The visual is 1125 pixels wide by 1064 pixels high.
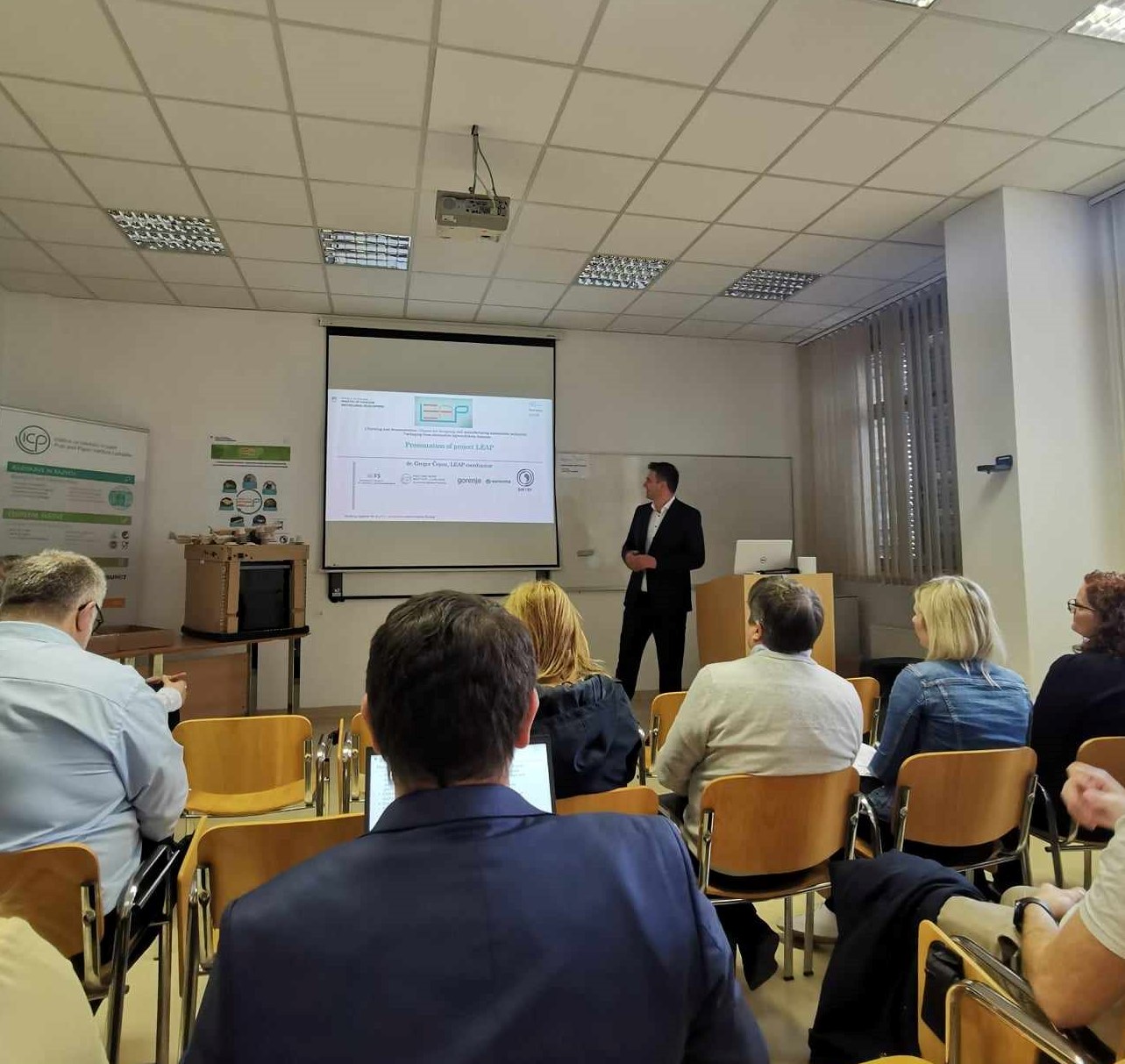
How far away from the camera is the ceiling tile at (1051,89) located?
269 cm

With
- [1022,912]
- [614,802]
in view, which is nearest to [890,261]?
[614,802]

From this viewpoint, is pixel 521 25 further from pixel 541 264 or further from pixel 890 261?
pixel 890 261

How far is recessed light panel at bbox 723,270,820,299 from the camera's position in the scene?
4.89 m

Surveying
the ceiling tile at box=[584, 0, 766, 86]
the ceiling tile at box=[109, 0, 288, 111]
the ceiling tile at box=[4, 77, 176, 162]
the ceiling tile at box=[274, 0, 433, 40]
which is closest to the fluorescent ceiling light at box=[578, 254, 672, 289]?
the ceiling tile at box=[584, 0, 766, 86]

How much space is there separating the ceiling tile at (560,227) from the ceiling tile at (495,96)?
695mm

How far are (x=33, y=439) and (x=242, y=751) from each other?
342cm

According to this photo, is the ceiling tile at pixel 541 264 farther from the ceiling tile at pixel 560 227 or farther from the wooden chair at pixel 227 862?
the wooden chair at pixel 227 862

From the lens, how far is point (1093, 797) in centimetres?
120

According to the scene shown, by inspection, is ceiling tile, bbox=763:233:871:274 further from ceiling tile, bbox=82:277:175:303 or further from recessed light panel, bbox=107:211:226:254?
ceiling tile, bbox=82:277:175:303

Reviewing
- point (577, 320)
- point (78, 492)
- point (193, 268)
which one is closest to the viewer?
point (193, 268)

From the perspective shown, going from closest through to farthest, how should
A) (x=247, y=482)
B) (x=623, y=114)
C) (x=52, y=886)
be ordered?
(x=52, y=886), (x=623, y=114), (x=247, y=482)

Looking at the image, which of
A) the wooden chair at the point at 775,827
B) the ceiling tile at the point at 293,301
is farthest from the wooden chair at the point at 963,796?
the ceiling tile at the point at 293,301

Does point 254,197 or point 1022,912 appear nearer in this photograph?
point 1022,912

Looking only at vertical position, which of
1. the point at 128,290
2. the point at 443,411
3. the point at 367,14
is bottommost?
the point at 443,411
